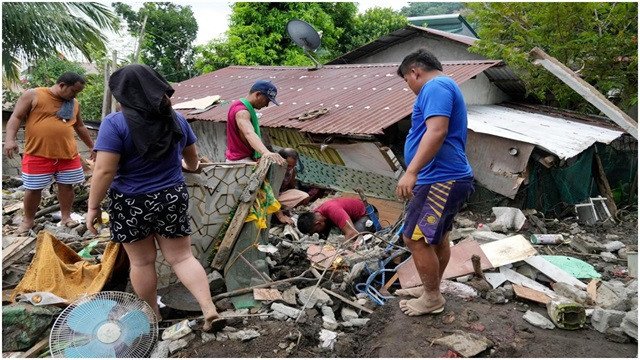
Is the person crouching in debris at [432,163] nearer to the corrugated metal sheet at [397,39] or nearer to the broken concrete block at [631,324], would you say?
the broken concrete block at [631,324]

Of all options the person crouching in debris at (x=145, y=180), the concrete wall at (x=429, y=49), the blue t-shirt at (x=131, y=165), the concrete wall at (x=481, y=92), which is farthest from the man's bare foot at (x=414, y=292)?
the concrete wall at (x=429, y=49)

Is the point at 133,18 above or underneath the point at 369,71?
above

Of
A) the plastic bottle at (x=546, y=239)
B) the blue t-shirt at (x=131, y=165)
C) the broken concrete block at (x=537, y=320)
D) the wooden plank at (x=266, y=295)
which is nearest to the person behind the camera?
the blue t-shirt at (x=131, y=165)

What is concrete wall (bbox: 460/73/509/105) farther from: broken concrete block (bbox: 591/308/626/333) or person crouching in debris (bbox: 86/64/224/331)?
person crouching in debris (bbox: 86/64/224/331)

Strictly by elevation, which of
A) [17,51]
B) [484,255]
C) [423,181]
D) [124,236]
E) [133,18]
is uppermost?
[133,18]

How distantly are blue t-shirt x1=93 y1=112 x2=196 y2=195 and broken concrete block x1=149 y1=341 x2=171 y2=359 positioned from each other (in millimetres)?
1016

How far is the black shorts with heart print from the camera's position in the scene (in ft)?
9.30

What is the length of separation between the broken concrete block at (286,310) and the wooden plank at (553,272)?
232 centimetres

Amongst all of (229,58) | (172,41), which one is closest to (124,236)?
(229,58)

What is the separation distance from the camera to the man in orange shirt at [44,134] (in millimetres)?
4777

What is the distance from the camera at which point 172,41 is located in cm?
→ 2633

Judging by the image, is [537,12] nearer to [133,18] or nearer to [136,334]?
[136,334]

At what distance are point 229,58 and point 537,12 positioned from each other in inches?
530

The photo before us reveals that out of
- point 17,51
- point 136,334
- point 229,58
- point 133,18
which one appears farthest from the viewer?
point 133,18
